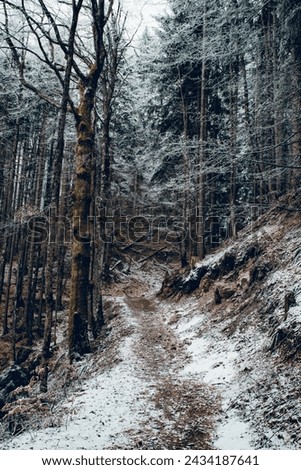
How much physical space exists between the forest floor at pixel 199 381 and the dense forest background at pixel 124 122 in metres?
1.56

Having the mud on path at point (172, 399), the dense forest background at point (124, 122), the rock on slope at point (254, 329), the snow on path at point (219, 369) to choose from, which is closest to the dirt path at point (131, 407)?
the mud on path at point (172, 399)

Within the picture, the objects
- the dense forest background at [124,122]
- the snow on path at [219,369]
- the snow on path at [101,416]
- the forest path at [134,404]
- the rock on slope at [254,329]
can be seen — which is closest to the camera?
the snow on path at [101,416]

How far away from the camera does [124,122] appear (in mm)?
26234

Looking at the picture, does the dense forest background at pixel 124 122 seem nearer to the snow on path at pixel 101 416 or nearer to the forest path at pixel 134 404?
the forest path at pixel 134 404

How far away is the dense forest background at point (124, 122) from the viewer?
31.1 ft

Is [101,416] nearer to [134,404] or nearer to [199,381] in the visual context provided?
[134,404]

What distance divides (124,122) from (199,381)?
22.9m

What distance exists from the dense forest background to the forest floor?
156cm

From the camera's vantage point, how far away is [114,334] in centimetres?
1087

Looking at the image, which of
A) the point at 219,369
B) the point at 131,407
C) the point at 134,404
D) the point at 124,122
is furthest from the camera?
the point at 124,122

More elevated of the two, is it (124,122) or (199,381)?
(124,122)

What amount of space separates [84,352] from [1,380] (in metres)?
4.94

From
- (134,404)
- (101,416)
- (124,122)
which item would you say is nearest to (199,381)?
(134,404)

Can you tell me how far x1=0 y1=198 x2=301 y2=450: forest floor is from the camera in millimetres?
4348
